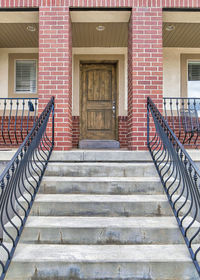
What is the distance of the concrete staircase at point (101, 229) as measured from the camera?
6.38 feet

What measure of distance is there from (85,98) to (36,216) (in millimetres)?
4000

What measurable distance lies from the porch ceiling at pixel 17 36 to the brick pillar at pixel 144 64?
2.06m

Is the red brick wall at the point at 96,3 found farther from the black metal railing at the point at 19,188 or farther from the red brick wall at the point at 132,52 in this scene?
the black metal railing at the point at 19,188

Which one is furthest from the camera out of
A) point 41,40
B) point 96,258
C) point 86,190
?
point 41,40

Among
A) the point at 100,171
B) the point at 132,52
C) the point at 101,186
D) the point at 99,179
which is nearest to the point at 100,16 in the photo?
the point at 132,52

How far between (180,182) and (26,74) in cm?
486

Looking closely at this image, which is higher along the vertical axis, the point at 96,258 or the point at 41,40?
the point at 41,40

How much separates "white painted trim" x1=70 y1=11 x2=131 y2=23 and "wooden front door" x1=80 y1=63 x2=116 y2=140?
5.60 ft

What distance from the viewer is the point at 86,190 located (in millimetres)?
2914

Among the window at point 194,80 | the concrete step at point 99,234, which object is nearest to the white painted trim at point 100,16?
the window at point 194,80

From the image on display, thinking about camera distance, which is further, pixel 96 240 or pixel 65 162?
pixel 65 162

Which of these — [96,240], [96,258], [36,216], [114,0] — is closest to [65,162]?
[36,216]

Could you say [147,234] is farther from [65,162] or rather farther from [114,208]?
[65,162]

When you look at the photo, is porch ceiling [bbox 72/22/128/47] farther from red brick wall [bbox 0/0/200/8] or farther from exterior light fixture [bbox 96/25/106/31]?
red brick wall [bbox 0/0/200/8]
